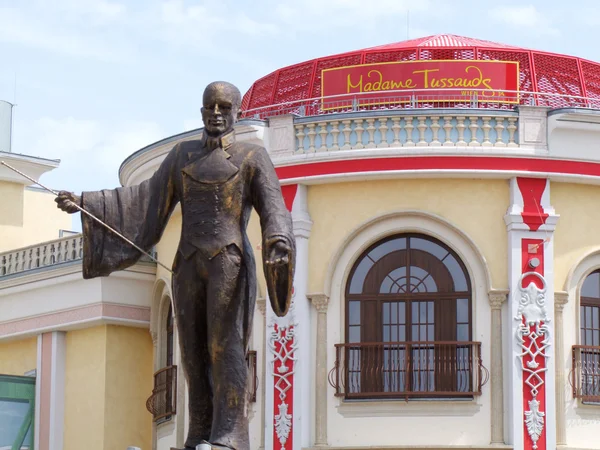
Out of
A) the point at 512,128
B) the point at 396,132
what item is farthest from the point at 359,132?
the point at 512,128

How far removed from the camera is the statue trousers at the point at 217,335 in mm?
10969

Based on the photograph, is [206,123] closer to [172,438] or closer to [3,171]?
[172,438]

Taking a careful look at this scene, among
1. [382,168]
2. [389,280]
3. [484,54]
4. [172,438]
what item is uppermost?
[484,54]

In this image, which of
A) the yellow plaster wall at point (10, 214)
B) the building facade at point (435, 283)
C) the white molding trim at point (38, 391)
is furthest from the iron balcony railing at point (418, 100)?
the yellow plaster wall at point (10, 214)

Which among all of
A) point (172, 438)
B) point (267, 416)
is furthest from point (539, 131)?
point (172, 438)

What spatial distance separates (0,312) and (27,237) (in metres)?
3.59

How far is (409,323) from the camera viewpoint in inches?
972

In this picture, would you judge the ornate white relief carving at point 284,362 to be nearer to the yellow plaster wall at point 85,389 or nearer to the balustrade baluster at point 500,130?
the balustrade baluster at point 500,130

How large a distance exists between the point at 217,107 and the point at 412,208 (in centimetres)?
1392

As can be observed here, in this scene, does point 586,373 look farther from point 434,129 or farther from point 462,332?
point 434,129

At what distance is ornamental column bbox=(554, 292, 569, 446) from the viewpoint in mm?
24516

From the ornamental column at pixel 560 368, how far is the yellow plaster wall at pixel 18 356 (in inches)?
372

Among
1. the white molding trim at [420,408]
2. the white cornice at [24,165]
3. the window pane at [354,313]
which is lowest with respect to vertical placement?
the white molding trim at [420,408]

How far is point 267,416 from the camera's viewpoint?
25.1m
